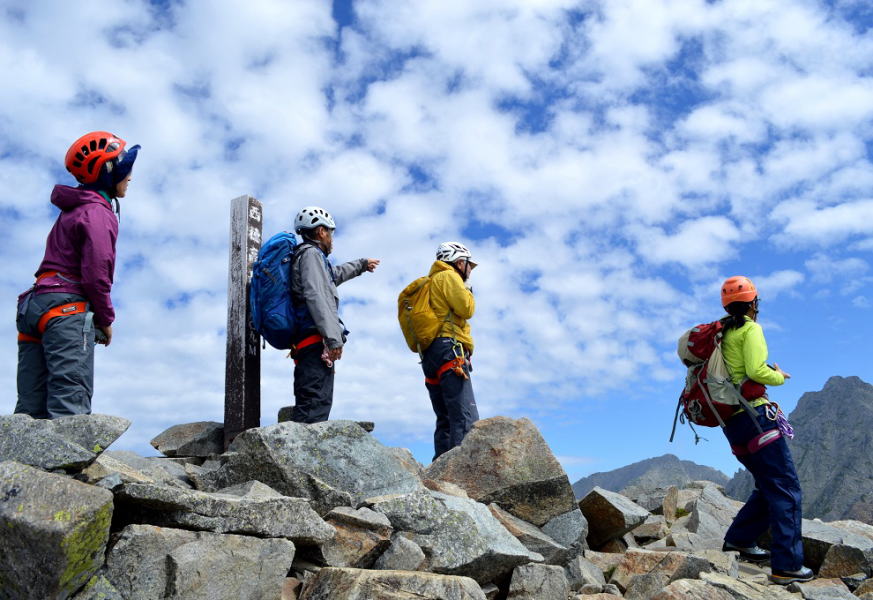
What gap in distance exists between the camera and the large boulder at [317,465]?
24.3 feet

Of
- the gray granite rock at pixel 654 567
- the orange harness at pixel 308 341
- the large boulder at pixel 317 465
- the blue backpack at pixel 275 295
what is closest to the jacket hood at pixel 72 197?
the blue backpack at pixel 275 295

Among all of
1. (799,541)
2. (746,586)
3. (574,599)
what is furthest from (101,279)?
(799,541)

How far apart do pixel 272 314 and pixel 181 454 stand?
3.01 meters

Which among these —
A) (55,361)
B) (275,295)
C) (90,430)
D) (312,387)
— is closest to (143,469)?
(55,361)

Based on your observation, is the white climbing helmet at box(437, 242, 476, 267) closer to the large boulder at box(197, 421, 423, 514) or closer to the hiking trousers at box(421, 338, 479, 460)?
the hiking trousers at box(421, 338, 479, 460)

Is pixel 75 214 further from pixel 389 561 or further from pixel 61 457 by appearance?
pixel 389 561

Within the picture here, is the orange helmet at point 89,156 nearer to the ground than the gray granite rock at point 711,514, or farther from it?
farther from it

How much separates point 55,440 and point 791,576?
30.7 ft

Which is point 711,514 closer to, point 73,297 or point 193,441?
point 193,441

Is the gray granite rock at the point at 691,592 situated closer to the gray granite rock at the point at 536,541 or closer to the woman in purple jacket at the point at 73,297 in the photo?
the gray granite rock at the point at 536,541

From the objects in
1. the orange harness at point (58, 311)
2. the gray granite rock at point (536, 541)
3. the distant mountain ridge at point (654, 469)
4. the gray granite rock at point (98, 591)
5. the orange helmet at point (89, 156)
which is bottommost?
the gray granite rock at point (98, 591)

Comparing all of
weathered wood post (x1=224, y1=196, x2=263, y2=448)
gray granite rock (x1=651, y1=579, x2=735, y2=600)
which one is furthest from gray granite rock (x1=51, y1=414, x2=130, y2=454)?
gray granite rock (x1=651, y1=579, x2=735, y2=600)

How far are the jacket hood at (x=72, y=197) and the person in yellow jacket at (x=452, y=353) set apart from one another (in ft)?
16.8

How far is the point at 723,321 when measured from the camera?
1096cm
